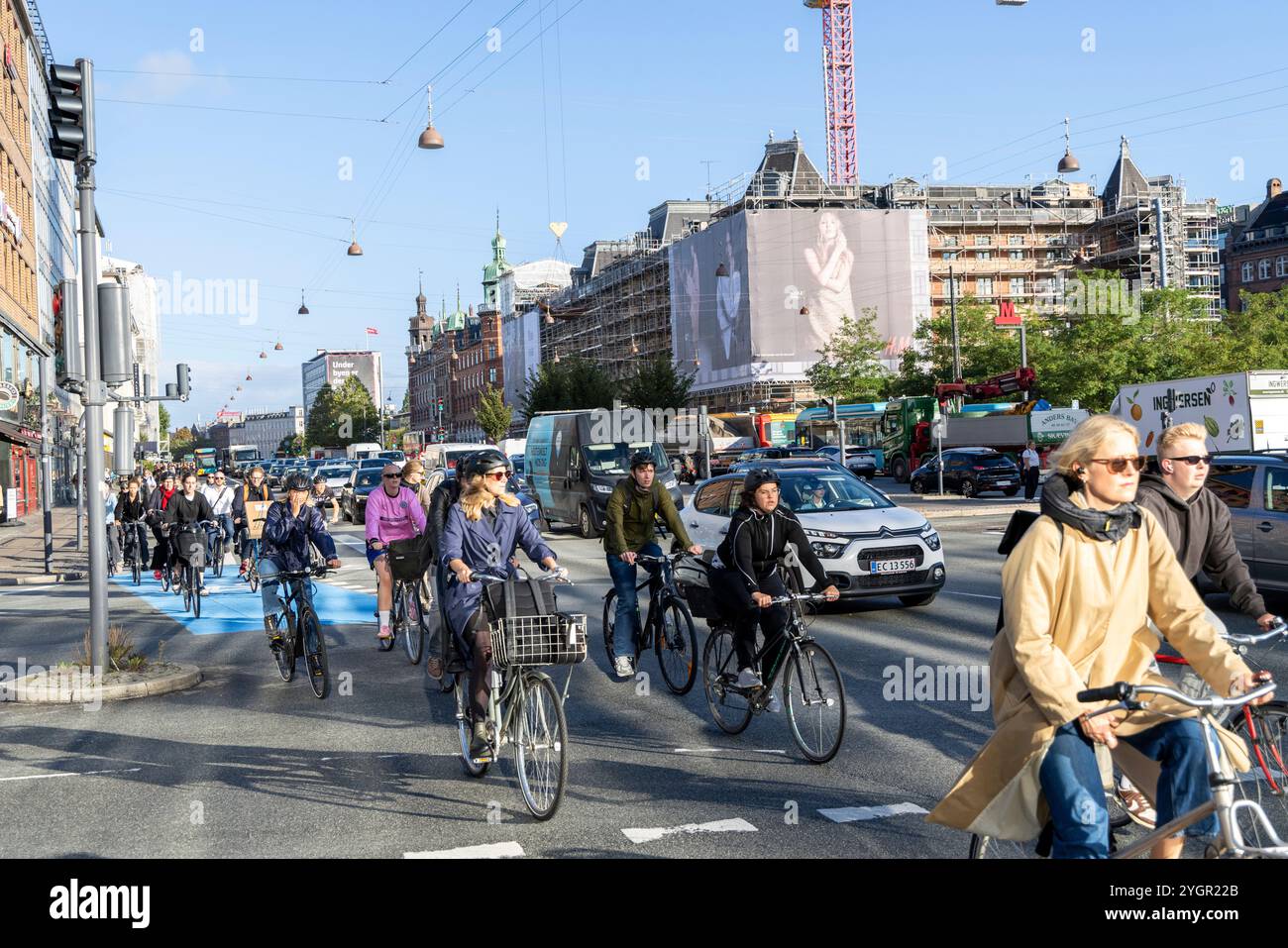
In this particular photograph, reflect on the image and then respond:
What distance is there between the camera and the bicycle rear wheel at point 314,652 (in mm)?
9938

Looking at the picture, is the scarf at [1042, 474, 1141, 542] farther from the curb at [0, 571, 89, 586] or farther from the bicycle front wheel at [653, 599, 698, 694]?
the curb at [0, 571, 89, 586]

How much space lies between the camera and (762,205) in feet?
295

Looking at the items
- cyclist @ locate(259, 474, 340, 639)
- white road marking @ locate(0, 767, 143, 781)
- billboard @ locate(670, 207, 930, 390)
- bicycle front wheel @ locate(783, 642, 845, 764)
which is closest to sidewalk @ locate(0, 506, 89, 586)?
cyclist @ locate(259, 474, 340, 639)

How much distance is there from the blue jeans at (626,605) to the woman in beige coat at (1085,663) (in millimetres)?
6323

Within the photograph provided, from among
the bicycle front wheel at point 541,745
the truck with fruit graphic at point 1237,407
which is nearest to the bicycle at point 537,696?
the bicycle front wheel at point 541,745

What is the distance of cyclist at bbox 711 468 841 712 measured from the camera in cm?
780

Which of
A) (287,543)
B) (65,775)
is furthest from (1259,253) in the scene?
Answer: (65,775)

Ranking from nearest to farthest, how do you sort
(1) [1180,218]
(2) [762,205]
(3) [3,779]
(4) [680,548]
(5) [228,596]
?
1. (3) [3,779]
2. (4) [680,548]
3. (5) [228,596]
4. (2) [762,205]
5. (1) [1180,218]

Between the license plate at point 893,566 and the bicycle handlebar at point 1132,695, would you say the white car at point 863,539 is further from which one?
the bicycle handlebar at point 1132,695

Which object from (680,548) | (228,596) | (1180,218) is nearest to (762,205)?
(1180,218)

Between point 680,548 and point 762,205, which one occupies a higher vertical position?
point 762,205
